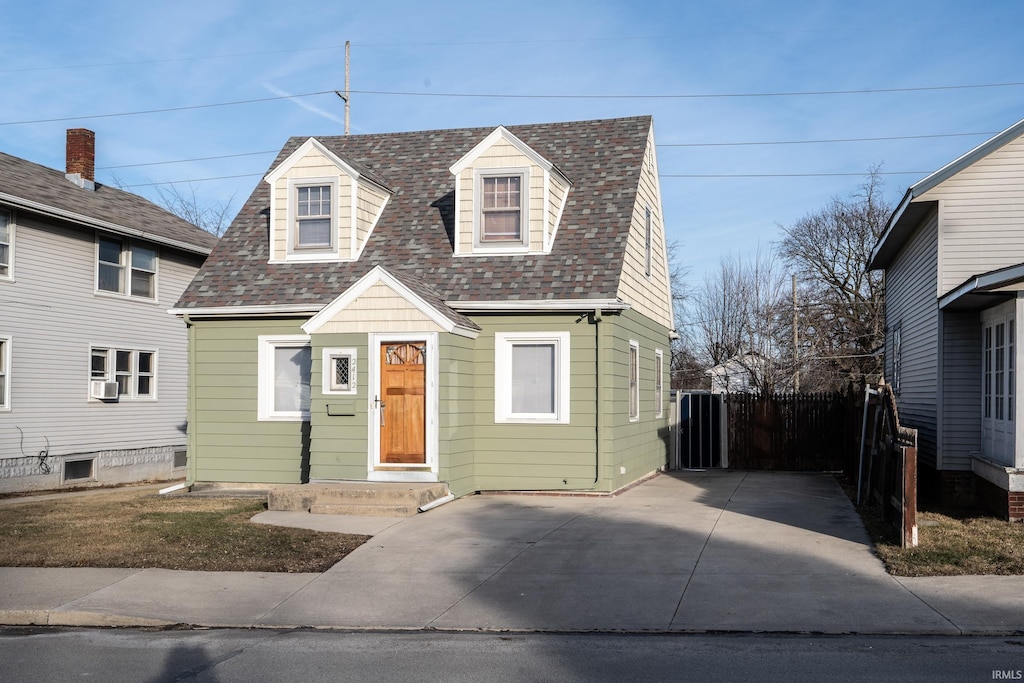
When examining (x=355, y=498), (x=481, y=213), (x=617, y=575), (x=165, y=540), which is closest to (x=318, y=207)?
(x=481, y=213)

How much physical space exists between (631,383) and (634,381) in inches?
13.5

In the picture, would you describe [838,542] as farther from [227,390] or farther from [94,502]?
[94,502]

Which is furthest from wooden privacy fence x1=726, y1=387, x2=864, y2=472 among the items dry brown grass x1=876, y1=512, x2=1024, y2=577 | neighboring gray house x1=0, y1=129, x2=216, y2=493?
neighboring gray house x1=0, y1=129, x2=216, y2=493

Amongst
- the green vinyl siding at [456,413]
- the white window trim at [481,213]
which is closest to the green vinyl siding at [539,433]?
the green vinyl siding at [456,413]

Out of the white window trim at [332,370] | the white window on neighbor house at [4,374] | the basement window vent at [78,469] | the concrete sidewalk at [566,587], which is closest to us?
the concrete sidewalk at [566,587]

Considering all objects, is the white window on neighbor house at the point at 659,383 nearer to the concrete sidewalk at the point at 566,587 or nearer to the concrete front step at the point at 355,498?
the concrete front step at the point at 355,498

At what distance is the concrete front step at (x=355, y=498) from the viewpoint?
13.9m

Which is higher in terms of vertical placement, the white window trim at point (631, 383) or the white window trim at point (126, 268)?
the white window trim at point (126, 268)

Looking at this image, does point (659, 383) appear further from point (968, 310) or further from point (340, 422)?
point (340, 422)

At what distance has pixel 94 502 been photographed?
640 inches

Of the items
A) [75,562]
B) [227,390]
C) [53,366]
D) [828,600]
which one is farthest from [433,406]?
[53,366]

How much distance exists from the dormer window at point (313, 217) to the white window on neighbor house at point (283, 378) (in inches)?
75.3

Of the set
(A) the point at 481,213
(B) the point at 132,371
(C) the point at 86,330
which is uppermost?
(A) the point at 481,213

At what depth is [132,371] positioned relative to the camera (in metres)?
23.5
